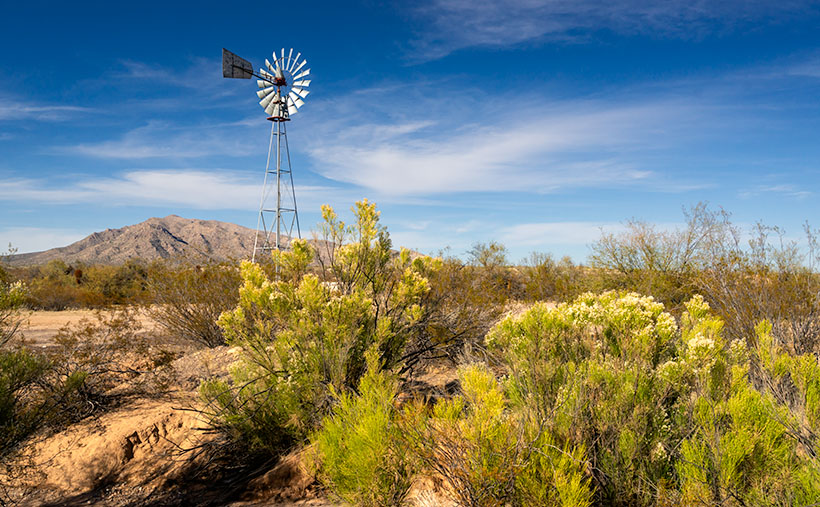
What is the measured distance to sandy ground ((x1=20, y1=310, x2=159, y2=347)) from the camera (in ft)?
42.2

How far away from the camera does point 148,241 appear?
8844 centimetres

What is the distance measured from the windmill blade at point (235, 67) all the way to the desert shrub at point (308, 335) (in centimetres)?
1656

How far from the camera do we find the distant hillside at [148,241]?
3164 inches

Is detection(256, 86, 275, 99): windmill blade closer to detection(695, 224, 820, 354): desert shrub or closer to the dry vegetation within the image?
the dry vegetation

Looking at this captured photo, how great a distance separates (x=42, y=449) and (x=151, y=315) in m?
4.93

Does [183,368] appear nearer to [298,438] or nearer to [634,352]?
[298,438]

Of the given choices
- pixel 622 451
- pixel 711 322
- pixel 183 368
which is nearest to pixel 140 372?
pixel 183 368

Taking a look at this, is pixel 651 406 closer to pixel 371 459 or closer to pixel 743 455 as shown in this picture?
pixel 743 455

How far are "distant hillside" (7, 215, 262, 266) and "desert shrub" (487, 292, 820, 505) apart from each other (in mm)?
72070

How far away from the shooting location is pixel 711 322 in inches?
170

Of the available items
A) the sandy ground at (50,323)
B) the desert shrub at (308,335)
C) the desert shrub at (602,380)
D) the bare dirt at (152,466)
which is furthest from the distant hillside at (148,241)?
the desert shrub at (602,380)

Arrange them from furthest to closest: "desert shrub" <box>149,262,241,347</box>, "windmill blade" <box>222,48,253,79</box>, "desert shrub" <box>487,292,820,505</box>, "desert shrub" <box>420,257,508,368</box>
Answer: "windmill blade" <box>222,48,253,79</box>, "desert shrub" <box>149,262,241,347</box>, "desert shrub" <box>420,257,508,368</box>, "desert shrub" <box>487,292,820,505</box>

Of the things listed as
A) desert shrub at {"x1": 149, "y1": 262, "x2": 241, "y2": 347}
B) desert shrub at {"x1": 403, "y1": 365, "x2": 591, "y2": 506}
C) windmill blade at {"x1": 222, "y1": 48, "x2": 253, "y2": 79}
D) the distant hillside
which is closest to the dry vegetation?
desert shrub at {"x1": 403, "y1": 365, "x2": 591, "y2": 506}

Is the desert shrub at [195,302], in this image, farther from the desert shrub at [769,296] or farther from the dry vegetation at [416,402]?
the desert shrub at [769,296]
